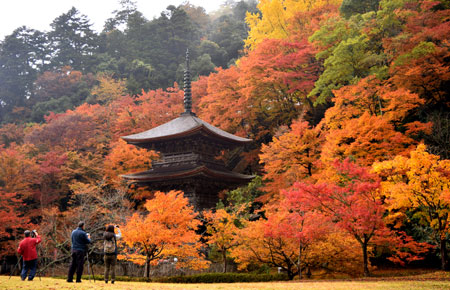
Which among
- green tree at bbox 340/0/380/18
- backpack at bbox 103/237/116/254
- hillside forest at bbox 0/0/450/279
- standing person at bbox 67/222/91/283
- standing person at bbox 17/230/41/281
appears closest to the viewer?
standing person at bbox 67/222/91/283

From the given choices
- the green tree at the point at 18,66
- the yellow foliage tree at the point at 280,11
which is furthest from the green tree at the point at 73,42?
the yellow foliage tree at the point at 280,11

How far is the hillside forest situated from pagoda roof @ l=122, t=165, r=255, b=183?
1298 mm

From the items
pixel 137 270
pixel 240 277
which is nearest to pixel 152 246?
pixel 240 277

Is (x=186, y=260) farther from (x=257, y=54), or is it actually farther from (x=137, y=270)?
(x=257, y=54)

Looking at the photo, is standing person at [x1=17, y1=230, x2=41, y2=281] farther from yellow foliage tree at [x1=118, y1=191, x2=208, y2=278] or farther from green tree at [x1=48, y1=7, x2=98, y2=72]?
green tree at [x1=48, y1=7, x2=98, y2=72]

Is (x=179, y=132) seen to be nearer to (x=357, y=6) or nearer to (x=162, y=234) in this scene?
(x=162, y=234)

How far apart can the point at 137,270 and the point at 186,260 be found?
4.61 m

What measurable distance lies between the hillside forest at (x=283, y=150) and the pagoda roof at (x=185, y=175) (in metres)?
1.30

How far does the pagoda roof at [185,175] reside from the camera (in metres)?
22.9

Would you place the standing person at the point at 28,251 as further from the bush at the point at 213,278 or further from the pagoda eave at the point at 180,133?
the pagoda eave at the point at 180,133

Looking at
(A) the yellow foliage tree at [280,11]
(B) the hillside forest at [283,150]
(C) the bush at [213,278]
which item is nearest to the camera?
(B) the hillside forest at [283,150]

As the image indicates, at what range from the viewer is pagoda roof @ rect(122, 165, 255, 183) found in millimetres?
22875

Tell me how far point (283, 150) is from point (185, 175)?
18.9 ft

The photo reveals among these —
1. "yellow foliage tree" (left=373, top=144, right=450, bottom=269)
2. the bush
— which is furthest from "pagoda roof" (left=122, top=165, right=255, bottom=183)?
"yellow foliage tree" (left=373, top=144, right=450, bottom=269)
